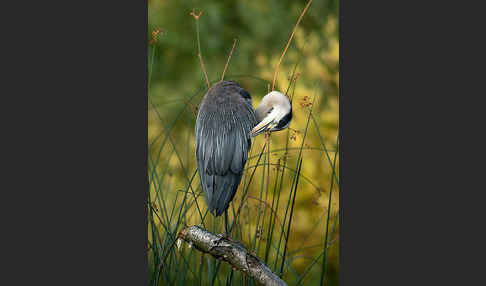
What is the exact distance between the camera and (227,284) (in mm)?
4039

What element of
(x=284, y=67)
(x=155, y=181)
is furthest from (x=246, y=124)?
(x=155, y=181)

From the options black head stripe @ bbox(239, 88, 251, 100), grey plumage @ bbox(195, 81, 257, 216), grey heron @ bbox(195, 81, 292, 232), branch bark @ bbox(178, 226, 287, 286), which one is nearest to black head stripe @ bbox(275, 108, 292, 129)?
grey heron @ bbox(195, 81, 292, 232)

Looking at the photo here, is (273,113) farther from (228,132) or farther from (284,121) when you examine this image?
(228,132)

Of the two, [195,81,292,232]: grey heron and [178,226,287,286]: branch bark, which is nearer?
[178,226,287,286]: branch bark

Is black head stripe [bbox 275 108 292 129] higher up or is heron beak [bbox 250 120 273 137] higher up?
black head stripe [bbox 275 108 292 129]

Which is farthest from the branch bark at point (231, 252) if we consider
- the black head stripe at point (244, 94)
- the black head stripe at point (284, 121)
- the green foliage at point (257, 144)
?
the black head stripe at point (244, 94)

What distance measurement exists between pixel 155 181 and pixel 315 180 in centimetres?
115

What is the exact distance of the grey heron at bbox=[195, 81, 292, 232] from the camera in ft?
13.0

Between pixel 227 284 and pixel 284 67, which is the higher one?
pixel 284 67

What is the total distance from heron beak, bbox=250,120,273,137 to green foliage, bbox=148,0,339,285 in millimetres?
97

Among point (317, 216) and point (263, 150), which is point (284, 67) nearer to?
point (263, 150)

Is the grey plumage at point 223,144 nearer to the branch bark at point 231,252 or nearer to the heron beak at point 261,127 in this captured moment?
the heron beak at point 261,127

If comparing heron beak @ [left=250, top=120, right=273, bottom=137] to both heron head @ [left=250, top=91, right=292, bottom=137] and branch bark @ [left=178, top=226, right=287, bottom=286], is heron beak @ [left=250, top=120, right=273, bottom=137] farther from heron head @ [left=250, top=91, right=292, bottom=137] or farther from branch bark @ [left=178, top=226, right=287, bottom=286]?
branch bark @ [left=178, top=226, right=287, bottom=286]

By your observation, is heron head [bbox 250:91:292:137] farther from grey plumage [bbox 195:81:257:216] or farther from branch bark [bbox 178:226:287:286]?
branch bark [bbox 178:226:287:286]
